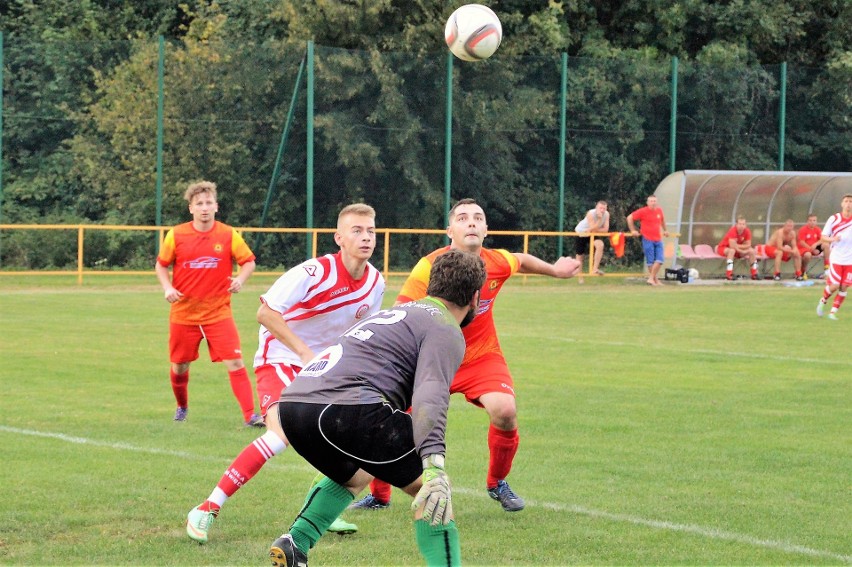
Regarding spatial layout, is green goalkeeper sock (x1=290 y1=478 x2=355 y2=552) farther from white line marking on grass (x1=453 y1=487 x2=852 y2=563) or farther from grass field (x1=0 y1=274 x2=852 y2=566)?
white line marking on grass (x1=453 y1=487 x2=852 y2=563)

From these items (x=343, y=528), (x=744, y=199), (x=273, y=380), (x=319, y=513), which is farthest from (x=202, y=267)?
(x=744, y=199)

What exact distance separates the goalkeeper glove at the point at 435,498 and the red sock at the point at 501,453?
2456mm

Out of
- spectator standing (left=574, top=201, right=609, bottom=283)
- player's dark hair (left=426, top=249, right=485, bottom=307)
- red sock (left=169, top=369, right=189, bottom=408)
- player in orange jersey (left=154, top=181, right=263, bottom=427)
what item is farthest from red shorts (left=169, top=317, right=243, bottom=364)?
spectator standing (left=574, top=201, right=609, bottom=283)

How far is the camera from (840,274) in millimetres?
17906

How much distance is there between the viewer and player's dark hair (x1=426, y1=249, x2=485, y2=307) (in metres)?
4.28

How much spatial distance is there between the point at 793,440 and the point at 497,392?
9.18 feet

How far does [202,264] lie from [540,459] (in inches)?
A: 122

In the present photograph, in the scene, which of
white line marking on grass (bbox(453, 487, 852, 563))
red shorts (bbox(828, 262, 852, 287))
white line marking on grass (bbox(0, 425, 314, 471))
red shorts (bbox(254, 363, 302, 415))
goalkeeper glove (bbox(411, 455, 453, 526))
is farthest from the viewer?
red shorts (bbox(828, 262, 852, 287))

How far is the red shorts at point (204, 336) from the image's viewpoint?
29.4 ft

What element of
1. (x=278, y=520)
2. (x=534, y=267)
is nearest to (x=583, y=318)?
(x=534, y=267)

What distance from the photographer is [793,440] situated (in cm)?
826

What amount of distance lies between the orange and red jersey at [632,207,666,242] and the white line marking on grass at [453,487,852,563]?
18.8 metres

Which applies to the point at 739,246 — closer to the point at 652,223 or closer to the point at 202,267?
→ the point at 652,223

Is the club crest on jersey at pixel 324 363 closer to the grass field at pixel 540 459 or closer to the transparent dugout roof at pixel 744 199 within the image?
the grass field at pixel 540 459
